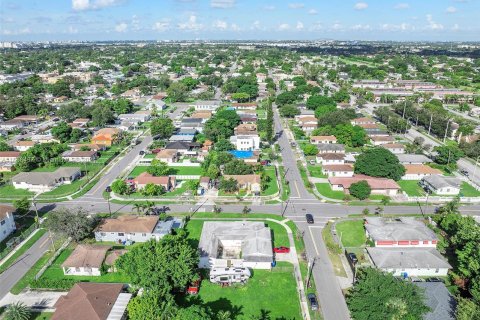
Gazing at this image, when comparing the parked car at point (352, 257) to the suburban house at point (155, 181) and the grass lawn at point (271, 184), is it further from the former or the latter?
the suburban house at point (155, 181)

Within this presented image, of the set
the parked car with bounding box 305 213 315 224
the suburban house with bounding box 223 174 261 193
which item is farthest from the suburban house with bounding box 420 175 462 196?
the suburban house with bounding box 223 174 261 193

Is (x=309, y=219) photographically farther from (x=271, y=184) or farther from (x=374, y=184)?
(x=374, y=184)

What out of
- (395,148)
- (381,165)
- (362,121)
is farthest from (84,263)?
(362,121)

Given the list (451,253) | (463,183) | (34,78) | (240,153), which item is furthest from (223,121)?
(34,78)

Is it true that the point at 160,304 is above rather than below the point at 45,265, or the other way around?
above

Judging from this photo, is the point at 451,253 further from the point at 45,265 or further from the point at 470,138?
the point at 470,138

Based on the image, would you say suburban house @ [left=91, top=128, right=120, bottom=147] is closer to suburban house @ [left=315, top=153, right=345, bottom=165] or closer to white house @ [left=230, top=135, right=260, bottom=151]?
white house @ [left=230, top=135, right=260, bottom=151]

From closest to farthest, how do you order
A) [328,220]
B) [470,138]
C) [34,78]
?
[328,220], [470,138], [34,78]
